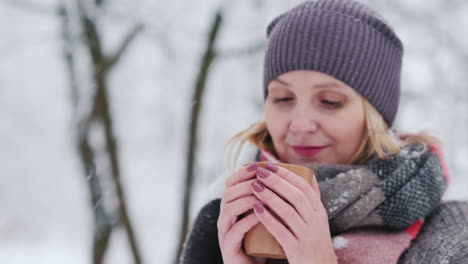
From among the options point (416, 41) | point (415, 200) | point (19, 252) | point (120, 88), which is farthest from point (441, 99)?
point (19, 252)

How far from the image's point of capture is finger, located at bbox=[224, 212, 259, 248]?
0.96 meters

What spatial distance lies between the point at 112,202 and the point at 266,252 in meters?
2.53

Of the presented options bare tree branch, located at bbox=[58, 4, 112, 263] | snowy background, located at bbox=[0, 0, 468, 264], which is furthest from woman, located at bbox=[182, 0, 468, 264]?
snowy background, located at bbox=[0, 0, 468, 264]

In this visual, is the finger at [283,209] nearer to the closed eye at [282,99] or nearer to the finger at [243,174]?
the finger at [243,174]

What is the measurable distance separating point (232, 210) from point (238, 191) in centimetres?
5

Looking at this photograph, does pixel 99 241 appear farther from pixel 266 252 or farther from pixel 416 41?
pixel 416 41

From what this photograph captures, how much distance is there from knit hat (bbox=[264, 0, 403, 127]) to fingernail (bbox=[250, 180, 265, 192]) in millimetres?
452

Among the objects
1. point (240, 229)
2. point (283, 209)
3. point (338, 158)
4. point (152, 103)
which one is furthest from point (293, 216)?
point (152, 103)

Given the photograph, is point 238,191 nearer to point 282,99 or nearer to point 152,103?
point 282,99

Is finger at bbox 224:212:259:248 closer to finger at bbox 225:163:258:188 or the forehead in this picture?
finger at bbox 225:163:258:188

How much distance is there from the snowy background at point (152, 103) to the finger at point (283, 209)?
8.11ft

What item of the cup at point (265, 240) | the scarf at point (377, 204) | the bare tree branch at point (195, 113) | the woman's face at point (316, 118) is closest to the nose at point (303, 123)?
the woman's face at point (316, 118)

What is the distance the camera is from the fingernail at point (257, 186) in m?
0.94

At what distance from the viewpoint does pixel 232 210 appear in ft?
3.22
